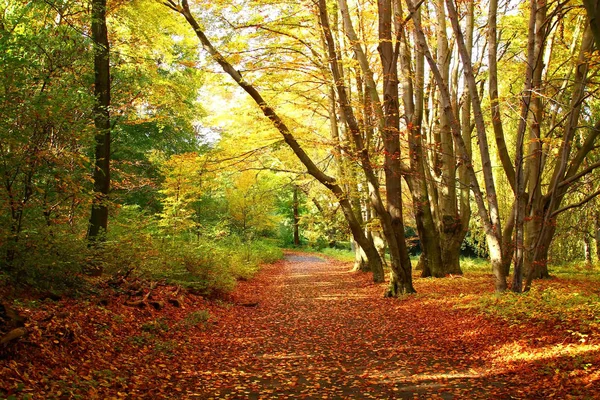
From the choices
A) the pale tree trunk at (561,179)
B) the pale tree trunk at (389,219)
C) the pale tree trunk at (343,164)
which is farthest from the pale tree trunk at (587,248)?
the pale tree trunk at (389,219)

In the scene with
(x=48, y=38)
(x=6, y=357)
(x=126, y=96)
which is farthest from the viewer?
(x=126, y=96)

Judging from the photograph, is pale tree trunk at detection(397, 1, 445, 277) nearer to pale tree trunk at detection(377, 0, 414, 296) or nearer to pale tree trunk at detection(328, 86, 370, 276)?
pale tree trunk at detection(377, 0, 414, 296)

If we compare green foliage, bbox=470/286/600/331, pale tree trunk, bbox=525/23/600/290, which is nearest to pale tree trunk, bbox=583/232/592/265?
pale tree trunk, bbox=525/23/600/290

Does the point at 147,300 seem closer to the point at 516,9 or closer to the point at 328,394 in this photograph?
the point at 328,394

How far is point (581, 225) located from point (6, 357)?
1713 cm

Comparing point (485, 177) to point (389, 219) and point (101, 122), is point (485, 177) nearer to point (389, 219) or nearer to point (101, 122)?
point (389, 219)

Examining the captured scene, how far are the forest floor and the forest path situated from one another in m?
0.02

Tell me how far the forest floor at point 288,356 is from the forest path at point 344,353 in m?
0.02

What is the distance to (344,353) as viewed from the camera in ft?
20.9

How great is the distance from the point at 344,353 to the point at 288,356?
2.55 ft

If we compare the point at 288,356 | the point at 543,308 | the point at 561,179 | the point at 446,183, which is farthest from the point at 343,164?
the point at 288,356

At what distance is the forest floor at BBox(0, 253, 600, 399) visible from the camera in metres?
4.40

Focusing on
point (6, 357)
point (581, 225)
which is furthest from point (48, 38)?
point (581, 225)

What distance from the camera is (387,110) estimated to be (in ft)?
34.8
